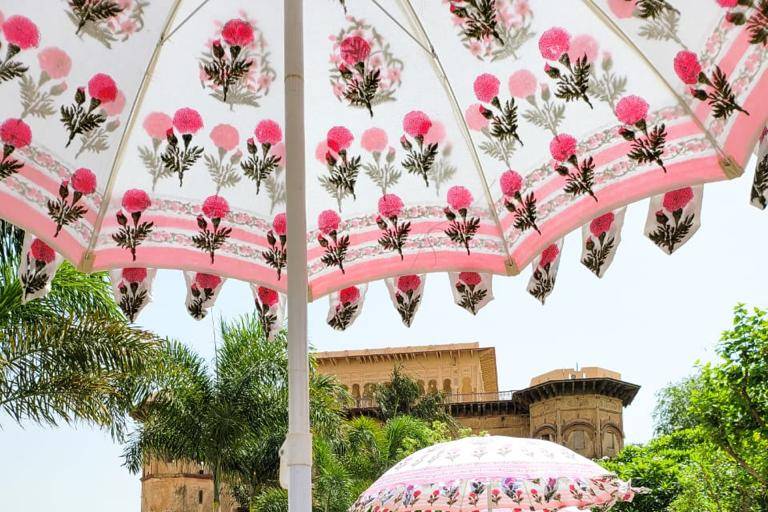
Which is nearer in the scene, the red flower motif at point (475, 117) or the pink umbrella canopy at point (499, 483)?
the red flower motif at point (475, 117)

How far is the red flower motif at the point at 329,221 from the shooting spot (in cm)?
351

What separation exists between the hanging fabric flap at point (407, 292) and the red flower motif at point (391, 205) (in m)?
0.27

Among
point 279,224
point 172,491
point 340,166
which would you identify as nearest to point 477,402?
point 172,491

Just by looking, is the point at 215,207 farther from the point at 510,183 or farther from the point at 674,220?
the point at 674,220

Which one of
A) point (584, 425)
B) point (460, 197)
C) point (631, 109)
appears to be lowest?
point (460, 197)

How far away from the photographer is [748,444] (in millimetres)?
12789

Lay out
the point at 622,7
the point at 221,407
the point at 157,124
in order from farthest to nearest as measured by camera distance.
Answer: the point at 221,407
the point at 157,124
the point at 622,7

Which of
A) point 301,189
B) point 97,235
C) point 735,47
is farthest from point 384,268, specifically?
point 735,47

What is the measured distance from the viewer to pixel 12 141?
3031mm

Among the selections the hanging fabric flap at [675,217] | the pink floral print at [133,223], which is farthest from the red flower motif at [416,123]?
the pink floral print at [133,223]

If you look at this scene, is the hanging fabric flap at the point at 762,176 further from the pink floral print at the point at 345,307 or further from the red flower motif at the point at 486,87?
the pink floral print at the point at 345,307

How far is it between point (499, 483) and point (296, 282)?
4193 millimetres

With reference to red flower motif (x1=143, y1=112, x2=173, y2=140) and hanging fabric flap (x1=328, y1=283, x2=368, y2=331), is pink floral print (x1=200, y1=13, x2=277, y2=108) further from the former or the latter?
hanging fabric flap (x1=328, y1=283, x2=368, y2=331)

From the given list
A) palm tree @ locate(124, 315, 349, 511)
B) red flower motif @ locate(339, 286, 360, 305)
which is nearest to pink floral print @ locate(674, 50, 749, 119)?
red flower motif @ locate(339, 286, 360, 305)
